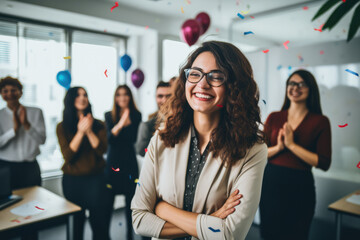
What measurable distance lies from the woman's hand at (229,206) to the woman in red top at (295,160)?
1192mm

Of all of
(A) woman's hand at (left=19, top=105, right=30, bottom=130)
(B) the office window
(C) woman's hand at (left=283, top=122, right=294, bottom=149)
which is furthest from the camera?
(B) the office window

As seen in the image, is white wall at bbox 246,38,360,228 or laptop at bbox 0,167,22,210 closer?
laptop at bbox 0,167,22,210

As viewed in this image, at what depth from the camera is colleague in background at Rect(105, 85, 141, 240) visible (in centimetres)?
268

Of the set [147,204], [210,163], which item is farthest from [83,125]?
[210,163]

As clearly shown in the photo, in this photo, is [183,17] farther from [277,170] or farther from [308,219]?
[308,219]

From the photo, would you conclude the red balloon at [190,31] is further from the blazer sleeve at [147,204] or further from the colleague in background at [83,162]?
the blazer sleeve at [147,204]

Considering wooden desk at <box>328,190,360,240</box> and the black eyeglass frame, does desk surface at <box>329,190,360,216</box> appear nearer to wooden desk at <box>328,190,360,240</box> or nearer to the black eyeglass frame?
wooden desk at <box>328,190,360,240</box>

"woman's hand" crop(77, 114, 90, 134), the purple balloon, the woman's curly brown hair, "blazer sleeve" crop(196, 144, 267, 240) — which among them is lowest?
"blazer sleeve" crop(196, 144, 267, 240)

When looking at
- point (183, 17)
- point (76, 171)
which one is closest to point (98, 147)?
point (76, 171)

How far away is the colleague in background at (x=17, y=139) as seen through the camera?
2729 mm

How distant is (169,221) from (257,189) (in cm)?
39

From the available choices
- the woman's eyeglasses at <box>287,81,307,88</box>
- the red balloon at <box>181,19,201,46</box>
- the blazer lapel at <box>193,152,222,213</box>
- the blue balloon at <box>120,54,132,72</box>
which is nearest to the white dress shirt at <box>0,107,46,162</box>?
the blue balloon at <box>120,54,132,72</box>

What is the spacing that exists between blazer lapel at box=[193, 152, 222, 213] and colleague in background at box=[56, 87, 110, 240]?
5.30ft

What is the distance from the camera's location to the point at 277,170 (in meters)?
2.26
